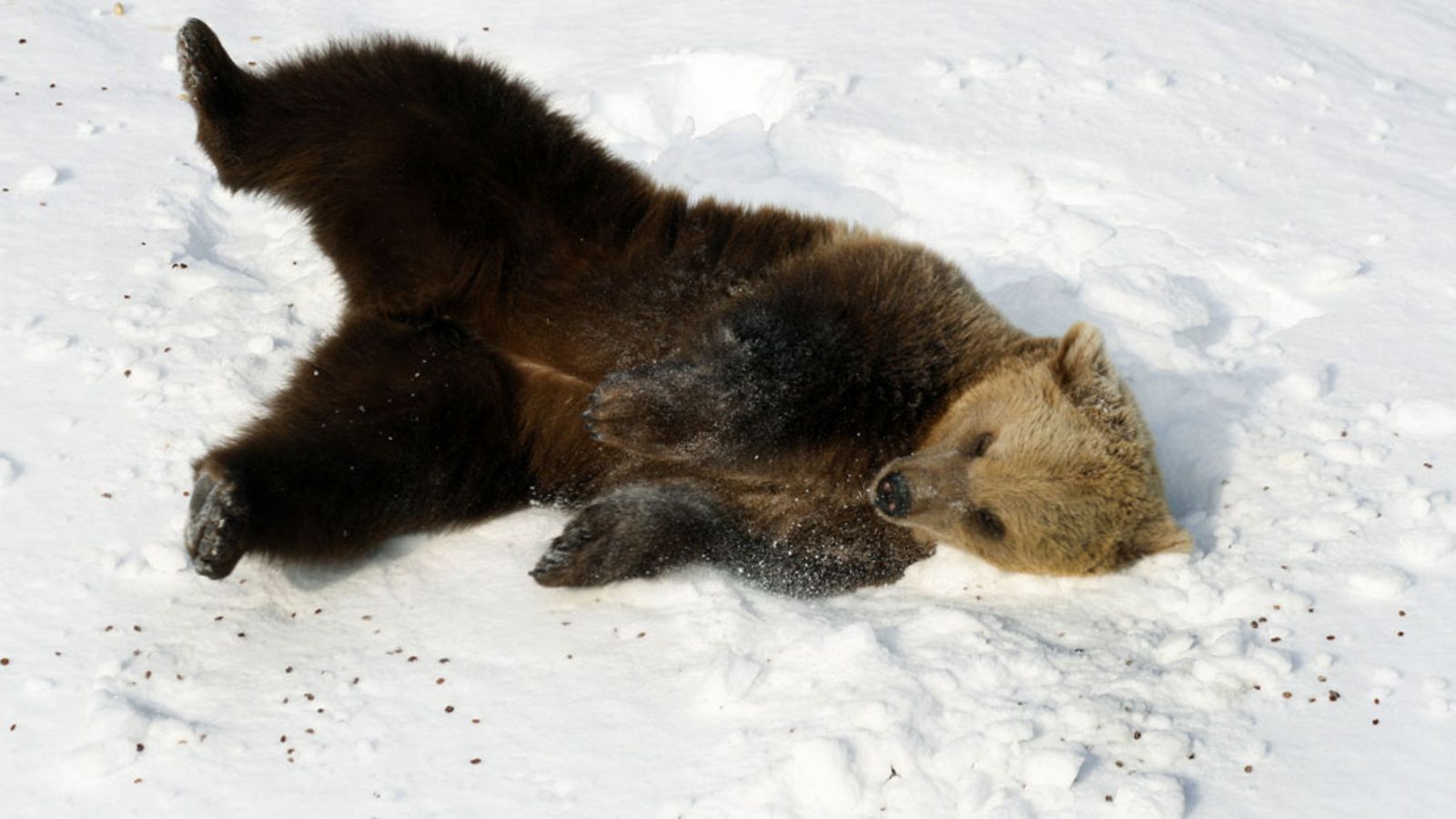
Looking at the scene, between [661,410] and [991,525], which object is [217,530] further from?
[991,525]

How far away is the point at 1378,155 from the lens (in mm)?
6348

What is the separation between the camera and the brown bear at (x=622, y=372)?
4371mm

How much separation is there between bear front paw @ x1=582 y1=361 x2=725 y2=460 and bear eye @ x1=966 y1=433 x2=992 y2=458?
881 mm

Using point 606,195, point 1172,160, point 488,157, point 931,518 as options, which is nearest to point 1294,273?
point 1172,160

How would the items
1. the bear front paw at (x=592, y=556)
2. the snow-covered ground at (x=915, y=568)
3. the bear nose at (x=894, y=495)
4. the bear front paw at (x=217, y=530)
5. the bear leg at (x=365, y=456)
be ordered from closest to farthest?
the snow-covered ground at (x=915, y=568) → the bear front paw at (x=217, y=530) → the bear leg at (x=365, y=456) → the bear front paw at (x=592, y=556) → the bear nose at (x=894, y=495)

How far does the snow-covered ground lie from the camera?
344 cm

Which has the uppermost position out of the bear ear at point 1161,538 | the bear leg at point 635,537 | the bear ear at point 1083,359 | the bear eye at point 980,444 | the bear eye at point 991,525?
the bear ear at point 1083,359

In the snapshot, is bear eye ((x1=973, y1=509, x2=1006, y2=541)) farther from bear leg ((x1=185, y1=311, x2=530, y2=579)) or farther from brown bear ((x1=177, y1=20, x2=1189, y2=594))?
bear leg ((x1=185, y1=311, x2=530, y2=579))

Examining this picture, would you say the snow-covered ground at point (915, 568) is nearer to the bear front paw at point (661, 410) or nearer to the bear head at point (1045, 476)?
the bear head at point (1045, 476)

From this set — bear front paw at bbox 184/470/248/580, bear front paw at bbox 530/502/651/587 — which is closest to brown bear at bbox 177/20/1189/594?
bear front paw at bbox 530/502/651/587

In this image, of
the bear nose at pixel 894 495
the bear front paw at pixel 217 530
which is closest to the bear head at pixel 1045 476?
the bear nose at pixel 894 495

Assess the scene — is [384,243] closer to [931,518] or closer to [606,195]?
[606,195]

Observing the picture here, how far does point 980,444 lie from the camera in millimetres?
4594

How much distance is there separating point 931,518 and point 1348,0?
16.1 ft
